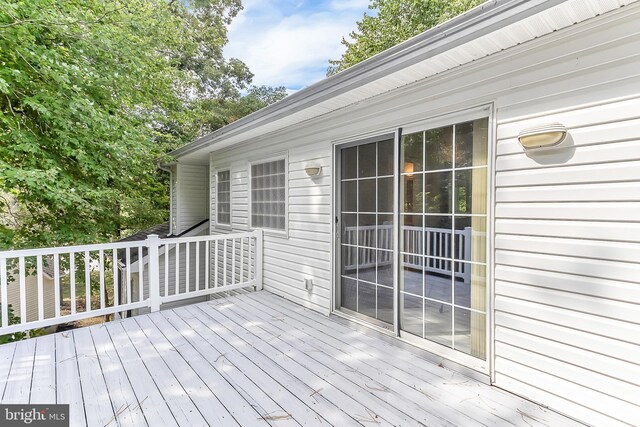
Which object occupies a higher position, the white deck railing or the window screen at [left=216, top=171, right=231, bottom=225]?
the window screen at [left=216, top=171, right=231, bottom=225]

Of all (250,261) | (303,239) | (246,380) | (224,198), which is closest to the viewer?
(246,380)

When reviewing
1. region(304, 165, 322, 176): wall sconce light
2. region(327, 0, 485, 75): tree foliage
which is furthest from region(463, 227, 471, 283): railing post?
region(327, 0, 485, 75): tree foliage

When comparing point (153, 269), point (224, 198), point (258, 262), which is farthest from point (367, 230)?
point (224, 198)

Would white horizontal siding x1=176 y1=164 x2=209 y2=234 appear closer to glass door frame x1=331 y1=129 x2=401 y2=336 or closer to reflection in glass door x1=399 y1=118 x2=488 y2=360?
glass door frame x1=331 y1=129 x2=401 y2=336

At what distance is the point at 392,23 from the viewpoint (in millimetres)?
12586

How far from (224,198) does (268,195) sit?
1.80 m

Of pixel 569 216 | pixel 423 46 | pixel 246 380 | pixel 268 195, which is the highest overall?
A: pixel 423 46

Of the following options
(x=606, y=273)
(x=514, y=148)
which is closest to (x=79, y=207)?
(x=514, y=148)

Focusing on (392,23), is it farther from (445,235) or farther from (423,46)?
(445,235)

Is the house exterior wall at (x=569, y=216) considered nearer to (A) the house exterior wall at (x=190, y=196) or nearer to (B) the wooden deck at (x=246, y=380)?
(B) the wooden deck at (x=246, y=380)

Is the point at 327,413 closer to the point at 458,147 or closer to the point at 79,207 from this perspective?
the point at 458,147

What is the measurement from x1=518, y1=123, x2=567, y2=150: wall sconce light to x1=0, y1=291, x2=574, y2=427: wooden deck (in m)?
1.68

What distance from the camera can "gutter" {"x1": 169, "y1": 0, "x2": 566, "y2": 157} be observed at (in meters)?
1.71

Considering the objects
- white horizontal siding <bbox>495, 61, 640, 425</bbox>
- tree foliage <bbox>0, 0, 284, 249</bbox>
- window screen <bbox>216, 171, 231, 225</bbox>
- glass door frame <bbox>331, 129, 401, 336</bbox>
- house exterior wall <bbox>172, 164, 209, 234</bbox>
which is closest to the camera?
white horizontal siding <bbox>495, 61, 640, 425</bbox>
